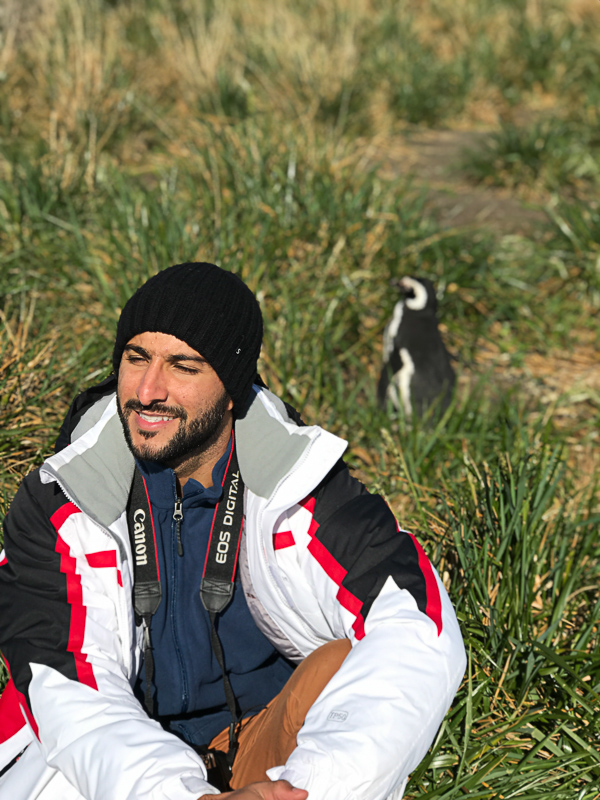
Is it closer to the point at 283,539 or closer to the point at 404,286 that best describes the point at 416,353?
the point at 404,286

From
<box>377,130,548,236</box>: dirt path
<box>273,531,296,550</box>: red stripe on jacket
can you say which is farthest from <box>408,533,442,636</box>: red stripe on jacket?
<box>377,130,548,236</box>: dirt path

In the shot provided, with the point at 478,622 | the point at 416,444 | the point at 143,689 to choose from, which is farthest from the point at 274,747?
the point at 416,444

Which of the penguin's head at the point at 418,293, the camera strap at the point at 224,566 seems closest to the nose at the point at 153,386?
the camera strap at the point at 224,566

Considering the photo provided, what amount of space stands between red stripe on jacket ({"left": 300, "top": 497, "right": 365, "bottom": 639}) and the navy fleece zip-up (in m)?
0.24

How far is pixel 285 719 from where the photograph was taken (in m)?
1.68

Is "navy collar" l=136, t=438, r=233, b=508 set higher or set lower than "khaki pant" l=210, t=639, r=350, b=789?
higher

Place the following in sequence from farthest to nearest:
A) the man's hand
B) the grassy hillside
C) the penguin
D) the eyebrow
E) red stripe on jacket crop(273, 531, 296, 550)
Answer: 1. the penguin
2. the grassy hillside
3. the eyebrow
4. red stripe on jacket crop(273, 531, 296, 550)
5. the man's hand

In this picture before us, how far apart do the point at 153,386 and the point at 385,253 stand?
9.86ft

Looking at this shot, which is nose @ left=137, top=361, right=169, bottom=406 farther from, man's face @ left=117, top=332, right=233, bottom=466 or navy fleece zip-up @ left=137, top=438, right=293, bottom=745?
navy fleece zip-up @ left=137, top=438, right=293, bottom=745

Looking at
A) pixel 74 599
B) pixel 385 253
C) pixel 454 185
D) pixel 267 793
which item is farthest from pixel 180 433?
pixel 454 185

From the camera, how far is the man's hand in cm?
135

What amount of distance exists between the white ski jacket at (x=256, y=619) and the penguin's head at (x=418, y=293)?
240 cm

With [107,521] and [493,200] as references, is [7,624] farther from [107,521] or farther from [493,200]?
[493,200]

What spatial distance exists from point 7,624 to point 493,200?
5.27m
